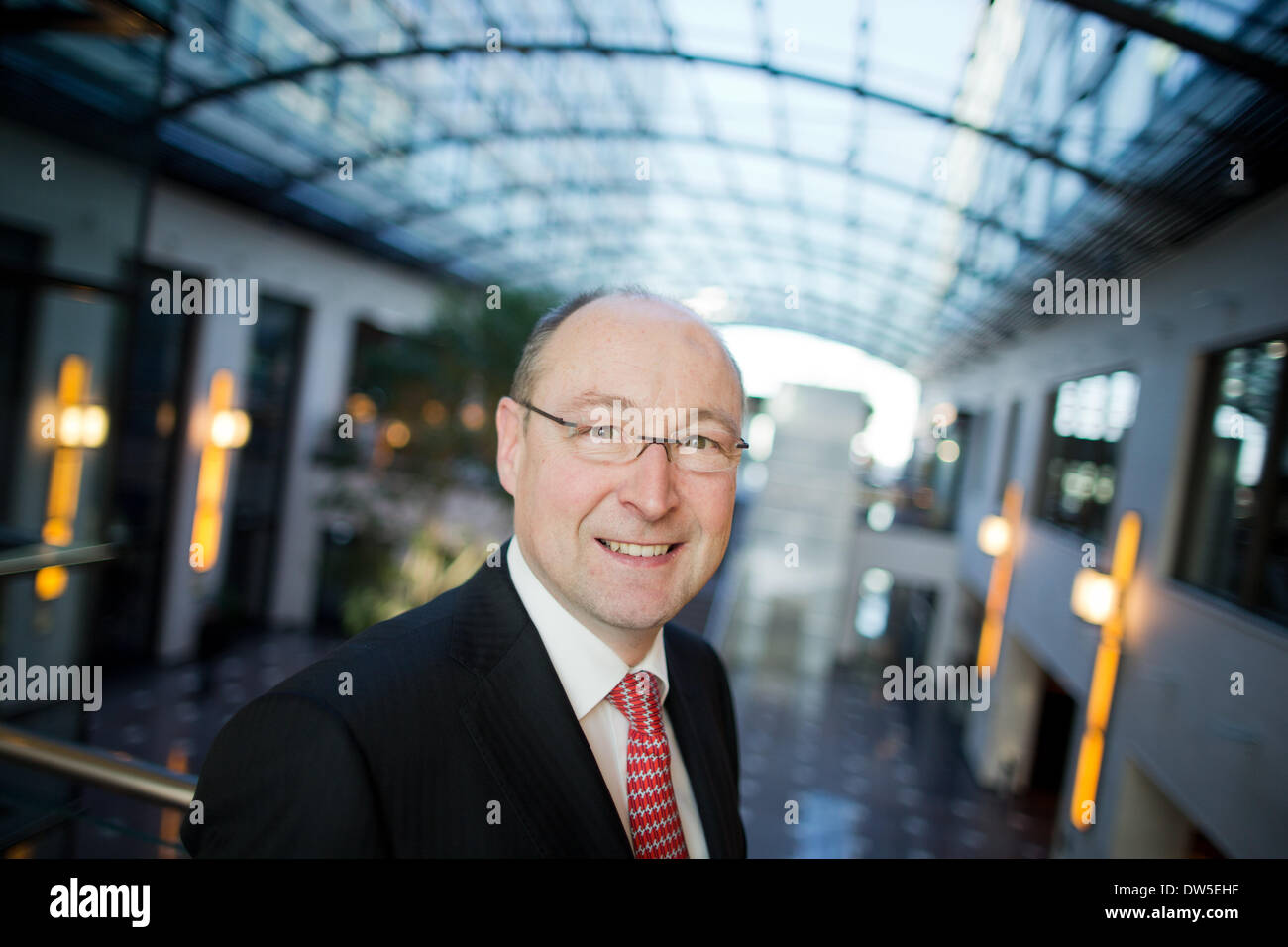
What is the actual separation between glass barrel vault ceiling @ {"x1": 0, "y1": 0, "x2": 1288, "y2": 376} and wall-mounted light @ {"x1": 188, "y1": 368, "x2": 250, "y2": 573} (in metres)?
3.08

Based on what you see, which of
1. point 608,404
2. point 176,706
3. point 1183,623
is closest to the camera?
point 608,404

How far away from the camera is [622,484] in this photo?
134cm

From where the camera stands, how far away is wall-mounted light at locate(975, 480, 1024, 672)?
42.5ft

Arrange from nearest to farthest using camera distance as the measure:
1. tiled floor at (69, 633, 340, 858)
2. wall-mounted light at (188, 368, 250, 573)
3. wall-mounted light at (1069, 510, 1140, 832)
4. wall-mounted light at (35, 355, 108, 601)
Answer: wall-mounted light at (35, 355, 108, 601) < wall-mounted light at (1069, 510, 1140, 832) < tiled floor at (69, 633, 340, 858) < wall-mounted light at (188, 368, 250, 573)

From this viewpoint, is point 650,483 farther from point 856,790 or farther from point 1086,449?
point 856,790

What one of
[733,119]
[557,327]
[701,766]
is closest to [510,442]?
[557,327]

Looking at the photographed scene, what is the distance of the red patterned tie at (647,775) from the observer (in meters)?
1.40

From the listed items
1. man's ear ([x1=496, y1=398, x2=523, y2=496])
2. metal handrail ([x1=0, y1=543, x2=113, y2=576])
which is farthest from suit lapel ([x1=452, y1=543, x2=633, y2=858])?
metal handrail ([x1=0, y1=543, x2=113, y2=576])

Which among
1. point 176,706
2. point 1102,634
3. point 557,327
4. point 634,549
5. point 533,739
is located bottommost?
point 176,706

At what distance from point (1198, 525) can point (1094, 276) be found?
440cm

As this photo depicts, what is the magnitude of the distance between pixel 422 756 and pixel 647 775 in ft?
1.55

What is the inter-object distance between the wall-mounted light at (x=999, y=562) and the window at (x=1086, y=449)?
40.2 inches

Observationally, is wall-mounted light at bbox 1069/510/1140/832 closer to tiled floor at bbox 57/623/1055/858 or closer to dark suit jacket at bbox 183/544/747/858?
tiled floor at bbox 57/623/1055/858
